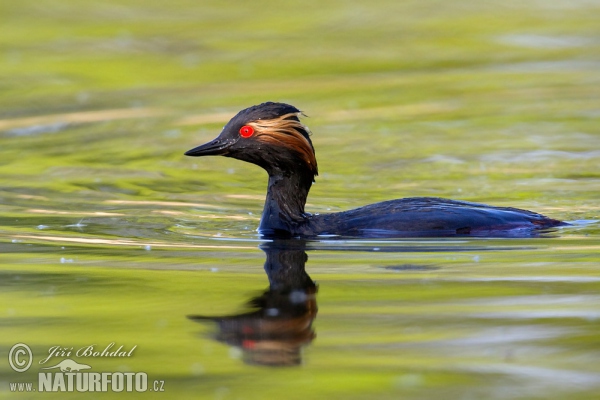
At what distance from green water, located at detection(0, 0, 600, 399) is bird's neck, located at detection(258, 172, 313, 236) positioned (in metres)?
0.35

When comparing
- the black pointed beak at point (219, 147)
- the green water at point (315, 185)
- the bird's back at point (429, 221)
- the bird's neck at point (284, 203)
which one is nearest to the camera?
the green water at point (315, 185)

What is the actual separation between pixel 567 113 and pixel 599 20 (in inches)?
286

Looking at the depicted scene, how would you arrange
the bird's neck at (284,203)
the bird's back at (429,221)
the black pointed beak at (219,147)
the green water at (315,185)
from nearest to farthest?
the green water at (315,185) → the bird's back at (429,221) → the black pointed beak at (219,147) → the bird's neck at (284,203)

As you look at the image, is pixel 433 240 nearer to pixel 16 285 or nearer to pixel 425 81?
pixel 16 285

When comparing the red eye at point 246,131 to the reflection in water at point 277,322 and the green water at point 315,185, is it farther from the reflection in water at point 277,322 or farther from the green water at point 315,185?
the reflection in water at point 277,322

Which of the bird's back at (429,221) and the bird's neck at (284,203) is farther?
the bird's neck at (284,203)

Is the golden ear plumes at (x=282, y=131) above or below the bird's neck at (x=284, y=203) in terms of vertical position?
above

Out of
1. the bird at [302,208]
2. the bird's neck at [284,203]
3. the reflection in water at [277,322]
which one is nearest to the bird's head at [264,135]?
the bird at [302,208]

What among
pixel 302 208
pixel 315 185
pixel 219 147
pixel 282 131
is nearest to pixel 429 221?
pixel 302 208

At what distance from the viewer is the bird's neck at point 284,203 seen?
9.04 metres

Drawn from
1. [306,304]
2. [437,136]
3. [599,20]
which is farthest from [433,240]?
[599,20]

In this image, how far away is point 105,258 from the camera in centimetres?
811

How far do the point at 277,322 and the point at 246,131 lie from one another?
2.98m

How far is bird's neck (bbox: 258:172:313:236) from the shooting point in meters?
9.04
